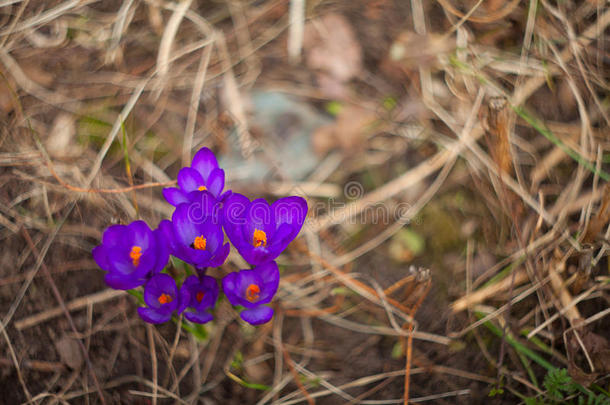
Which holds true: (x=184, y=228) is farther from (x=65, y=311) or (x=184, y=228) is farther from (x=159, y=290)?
(x=65, y=311)

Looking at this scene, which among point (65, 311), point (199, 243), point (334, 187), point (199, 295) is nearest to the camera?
point (199, 243)

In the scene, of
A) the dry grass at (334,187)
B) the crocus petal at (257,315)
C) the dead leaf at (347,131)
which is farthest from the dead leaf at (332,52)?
the crocus petal at (257,315)

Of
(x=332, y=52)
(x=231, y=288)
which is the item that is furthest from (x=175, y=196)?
(x=332, y=52)

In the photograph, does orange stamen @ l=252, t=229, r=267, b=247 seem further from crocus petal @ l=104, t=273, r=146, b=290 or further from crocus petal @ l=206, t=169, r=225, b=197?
crocus petal @ l=104, t=273, r=146, b=290

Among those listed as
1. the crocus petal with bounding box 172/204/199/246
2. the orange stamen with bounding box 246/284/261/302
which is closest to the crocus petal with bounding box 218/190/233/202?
the crocus petal with bounding box 172/204/199/246

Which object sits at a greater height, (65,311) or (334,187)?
(334,187)

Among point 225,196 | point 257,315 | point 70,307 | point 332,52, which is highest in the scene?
point 332,52

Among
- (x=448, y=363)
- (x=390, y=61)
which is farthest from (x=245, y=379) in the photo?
(x=390, y=61)

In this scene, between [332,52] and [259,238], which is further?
[332,52]
